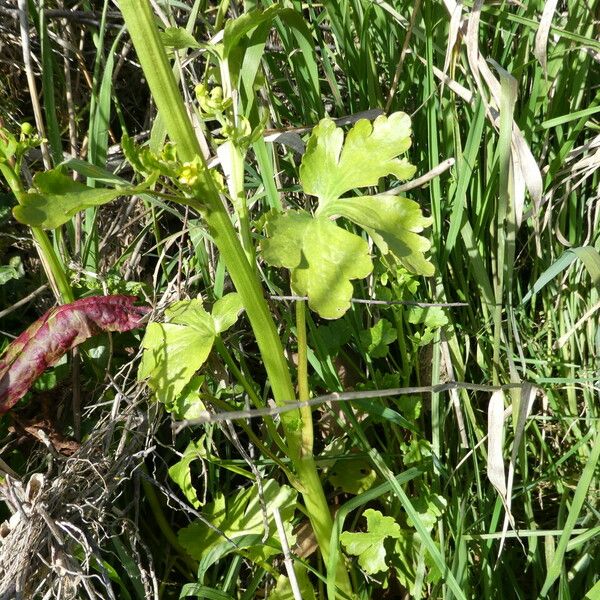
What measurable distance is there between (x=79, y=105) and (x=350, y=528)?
106 cm

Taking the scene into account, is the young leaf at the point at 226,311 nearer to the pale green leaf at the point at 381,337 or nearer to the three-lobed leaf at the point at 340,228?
the three-lobed leaf at the point at 340,228

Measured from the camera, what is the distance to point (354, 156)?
3.10ft

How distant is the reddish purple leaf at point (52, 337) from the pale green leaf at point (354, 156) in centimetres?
39

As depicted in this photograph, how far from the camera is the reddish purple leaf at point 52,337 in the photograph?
3.60 ft

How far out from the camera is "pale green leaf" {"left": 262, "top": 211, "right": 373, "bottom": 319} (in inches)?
33.9

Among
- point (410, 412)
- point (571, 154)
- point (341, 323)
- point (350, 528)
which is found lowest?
point (350, 528)

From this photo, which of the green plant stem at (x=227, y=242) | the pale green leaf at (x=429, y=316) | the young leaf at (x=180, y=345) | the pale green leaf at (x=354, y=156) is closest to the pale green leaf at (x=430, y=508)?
the green plant stem at (x=227, y=242)

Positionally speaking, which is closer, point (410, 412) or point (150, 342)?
point (150, 342)

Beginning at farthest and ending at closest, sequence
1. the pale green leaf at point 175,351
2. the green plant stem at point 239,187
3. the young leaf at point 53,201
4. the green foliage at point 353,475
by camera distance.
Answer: the green foliage at point 353,475, the pale green leaf at point 175,351, the green plant stem at point 239,187, the young leaf at point 53,201

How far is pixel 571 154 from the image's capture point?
1.29 meters

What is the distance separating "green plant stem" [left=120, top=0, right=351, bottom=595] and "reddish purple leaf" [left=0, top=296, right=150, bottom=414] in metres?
0.28

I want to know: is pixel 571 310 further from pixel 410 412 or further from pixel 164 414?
pixel 164 414

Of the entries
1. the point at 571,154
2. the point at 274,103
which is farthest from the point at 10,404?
the point at 571,154

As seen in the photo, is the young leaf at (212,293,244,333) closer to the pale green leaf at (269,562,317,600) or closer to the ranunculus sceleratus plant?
the ranunculus sceleratus plant
